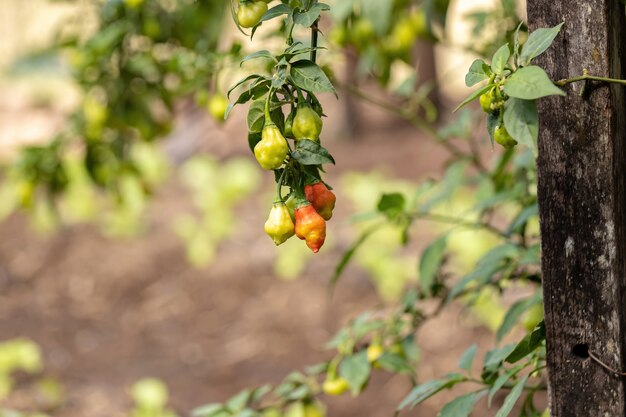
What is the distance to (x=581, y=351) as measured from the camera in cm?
113

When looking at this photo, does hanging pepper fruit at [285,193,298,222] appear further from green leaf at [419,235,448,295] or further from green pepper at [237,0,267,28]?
green leaf at [419,235,448,295]

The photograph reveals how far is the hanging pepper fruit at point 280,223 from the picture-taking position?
1.02 meters

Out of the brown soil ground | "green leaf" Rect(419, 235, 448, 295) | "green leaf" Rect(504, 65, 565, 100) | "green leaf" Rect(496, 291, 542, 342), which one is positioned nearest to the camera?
"green leaf" Rect(504, 65, 565, 100)

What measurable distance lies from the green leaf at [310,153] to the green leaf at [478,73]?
6.7 inches

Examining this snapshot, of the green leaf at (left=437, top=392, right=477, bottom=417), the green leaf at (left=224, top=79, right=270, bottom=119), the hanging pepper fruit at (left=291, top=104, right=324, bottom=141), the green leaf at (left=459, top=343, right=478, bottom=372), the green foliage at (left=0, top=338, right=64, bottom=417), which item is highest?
the green foliage at (left=0, top=338, right=64, bottom=417)

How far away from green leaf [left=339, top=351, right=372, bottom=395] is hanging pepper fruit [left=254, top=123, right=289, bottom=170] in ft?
2.31

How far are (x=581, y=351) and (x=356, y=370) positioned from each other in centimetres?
54

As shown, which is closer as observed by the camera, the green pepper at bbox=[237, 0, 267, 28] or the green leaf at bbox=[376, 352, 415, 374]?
the green pepper at bbox=[237, 0, 267, 28]

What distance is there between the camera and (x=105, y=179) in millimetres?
2508

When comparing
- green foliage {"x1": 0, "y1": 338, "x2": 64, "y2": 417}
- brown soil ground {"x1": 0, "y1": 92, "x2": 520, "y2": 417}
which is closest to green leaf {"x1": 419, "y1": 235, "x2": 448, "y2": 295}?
brown soil ground {"x1": 0, "y1": 92, "x2": 520, "y2": 417}

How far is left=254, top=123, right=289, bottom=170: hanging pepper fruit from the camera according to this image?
96 centimetres

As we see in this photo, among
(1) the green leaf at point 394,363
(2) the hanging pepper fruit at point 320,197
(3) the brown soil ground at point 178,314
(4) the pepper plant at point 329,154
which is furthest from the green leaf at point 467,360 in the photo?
(3) the brown soil ground at point 178,314

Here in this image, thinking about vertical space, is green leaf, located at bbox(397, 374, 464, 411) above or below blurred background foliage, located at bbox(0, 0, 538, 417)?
below


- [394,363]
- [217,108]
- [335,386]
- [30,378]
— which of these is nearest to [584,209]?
[394,363]
